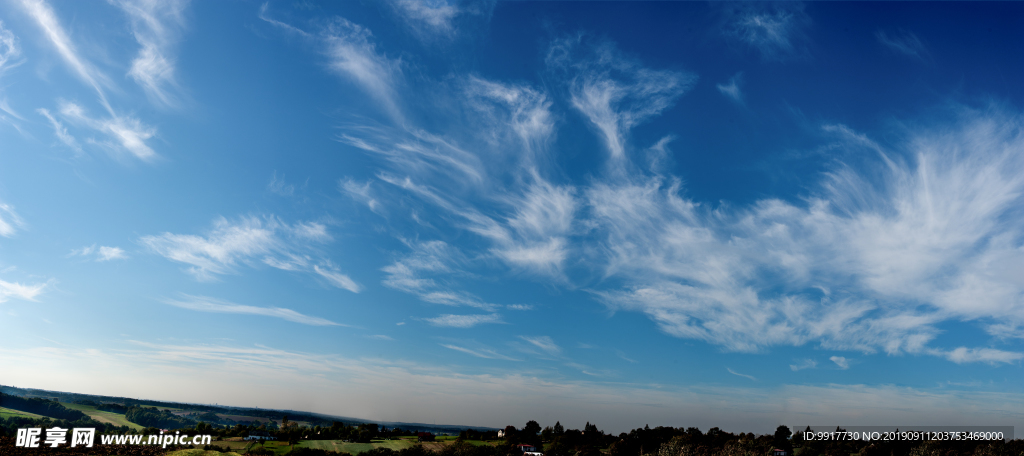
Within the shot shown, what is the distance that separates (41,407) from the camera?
15812 centimetres

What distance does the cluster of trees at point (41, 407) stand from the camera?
150 meters

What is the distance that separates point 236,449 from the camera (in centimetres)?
9988

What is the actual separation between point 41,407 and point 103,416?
17.6 metres

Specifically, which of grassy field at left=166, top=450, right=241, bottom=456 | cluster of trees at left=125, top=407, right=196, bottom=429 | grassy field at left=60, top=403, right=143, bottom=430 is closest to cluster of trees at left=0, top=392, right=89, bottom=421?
grassy field at left=60, top=403, right=143, bottom=430

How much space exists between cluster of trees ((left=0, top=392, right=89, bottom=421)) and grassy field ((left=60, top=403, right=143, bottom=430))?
4.47 m

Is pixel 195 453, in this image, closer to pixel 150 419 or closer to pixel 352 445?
pixel 352 445

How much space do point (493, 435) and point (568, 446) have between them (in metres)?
28.2

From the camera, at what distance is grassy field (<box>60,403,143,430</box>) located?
164 m

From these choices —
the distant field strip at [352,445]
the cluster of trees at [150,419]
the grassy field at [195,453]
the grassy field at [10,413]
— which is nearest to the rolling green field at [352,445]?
the distant field strip at [352,445]

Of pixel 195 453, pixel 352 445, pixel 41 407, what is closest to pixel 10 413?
pixel 41 407

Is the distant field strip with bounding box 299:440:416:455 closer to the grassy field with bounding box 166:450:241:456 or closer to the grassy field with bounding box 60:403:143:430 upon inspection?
the grassy field with bounding box 166:450:241:456

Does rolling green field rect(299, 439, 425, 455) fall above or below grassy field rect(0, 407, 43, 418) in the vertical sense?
above

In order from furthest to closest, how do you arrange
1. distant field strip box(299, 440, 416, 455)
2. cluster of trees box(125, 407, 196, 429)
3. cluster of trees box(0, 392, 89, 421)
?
cluster of trees box(125, 407, 196, 429), cluster of trees box(0, 392, 89, 421), distant field strip box(299, 440, 416, 455)

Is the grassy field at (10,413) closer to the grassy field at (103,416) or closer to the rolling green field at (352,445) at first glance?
the grassy field at (103,416)
